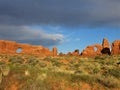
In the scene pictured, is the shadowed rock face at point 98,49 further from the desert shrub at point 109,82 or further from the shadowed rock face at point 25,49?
the desert shrub at point 109,82

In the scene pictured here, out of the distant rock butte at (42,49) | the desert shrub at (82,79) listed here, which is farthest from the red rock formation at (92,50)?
the desert shrub at (82,79)

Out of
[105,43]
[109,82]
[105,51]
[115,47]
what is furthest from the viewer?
[105,43]

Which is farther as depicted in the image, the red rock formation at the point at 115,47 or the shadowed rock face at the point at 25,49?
the shadowed rock face at the point at 25,49

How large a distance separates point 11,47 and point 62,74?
83132 mm

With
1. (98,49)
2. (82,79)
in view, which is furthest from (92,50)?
(82,79)

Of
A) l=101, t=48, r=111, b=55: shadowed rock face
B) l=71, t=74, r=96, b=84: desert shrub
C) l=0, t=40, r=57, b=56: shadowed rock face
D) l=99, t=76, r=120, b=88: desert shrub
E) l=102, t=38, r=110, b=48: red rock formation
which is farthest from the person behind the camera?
l=102, t=38, r=110, b=48: red rock formation

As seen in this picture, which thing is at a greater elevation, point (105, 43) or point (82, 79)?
point (105, 43)

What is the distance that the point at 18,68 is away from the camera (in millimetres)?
16859

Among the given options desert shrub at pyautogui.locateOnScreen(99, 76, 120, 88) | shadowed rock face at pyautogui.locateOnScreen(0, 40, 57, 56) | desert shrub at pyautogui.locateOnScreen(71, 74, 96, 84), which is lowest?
desert shrub at pyautogui.locateOnScreen(99, 76, 120, 88)

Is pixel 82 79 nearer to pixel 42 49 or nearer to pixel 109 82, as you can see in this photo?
pixel 109 82

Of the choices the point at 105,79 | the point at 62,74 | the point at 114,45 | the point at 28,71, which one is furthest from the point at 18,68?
the point at 114,45

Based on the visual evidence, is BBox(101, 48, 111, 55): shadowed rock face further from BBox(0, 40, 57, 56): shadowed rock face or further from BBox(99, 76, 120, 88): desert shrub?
BBox(99, 76, 120, 88): desert shrub

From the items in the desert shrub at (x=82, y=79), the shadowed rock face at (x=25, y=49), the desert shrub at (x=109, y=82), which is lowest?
the desert shrub at (x=109, y=82)

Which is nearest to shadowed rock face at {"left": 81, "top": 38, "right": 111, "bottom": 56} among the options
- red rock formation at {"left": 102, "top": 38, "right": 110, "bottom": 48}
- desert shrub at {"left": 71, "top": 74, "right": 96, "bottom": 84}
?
red rock formation at {"left": 102, "top": 38, "right": 110, "bottom": 48}
